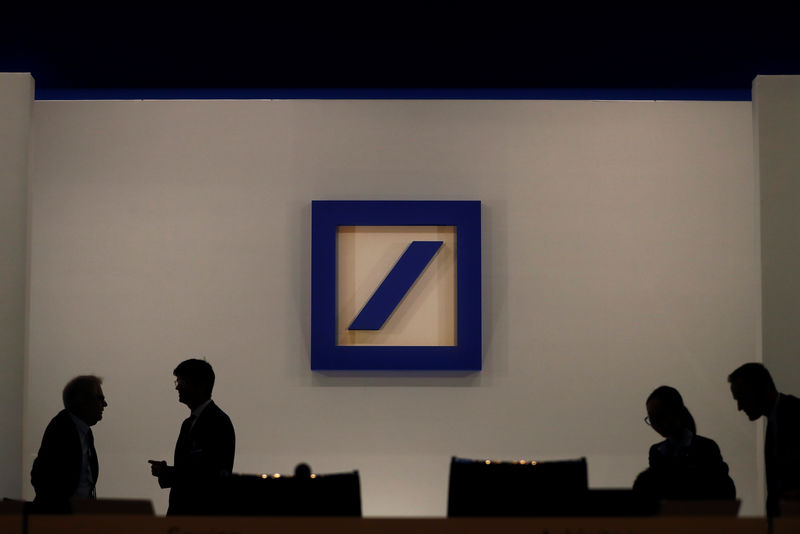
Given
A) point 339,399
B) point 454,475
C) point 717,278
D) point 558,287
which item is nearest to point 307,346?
point 339,399

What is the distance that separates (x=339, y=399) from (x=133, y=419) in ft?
4.51

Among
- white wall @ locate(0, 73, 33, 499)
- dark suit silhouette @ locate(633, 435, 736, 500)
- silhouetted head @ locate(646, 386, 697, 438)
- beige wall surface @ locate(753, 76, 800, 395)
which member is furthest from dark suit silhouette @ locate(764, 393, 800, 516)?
white wall @ locate(0, 73, 33, 499)

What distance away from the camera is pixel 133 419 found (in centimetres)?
578

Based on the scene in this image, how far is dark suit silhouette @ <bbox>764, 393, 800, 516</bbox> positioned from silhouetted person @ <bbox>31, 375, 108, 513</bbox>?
264 cm

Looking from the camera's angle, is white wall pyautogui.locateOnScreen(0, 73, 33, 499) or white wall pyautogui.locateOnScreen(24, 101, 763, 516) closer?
white wall pyautogui.locateOnScreen(0, 73, 33, 499)

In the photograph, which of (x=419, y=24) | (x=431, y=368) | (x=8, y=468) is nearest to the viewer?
(x=419, y=24)

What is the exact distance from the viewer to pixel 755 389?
133 inches

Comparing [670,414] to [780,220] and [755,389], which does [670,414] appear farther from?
[780,220]

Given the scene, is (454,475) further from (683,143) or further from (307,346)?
(683,143)

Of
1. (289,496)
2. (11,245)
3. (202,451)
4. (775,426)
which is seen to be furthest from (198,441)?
(775,426)

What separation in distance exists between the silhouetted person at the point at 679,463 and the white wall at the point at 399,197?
200 cm

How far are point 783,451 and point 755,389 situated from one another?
1.17 ft

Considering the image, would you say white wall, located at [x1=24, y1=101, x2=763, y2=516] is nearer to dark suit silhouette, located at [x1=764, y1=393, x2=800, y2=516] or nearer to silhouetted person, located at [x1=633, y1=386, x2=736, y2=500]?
silhouetted person, located at [x1=633, y1=386, x2=736, y2=500]

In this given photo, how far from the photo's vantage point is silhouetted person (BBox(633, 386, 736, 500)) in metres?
3.36
